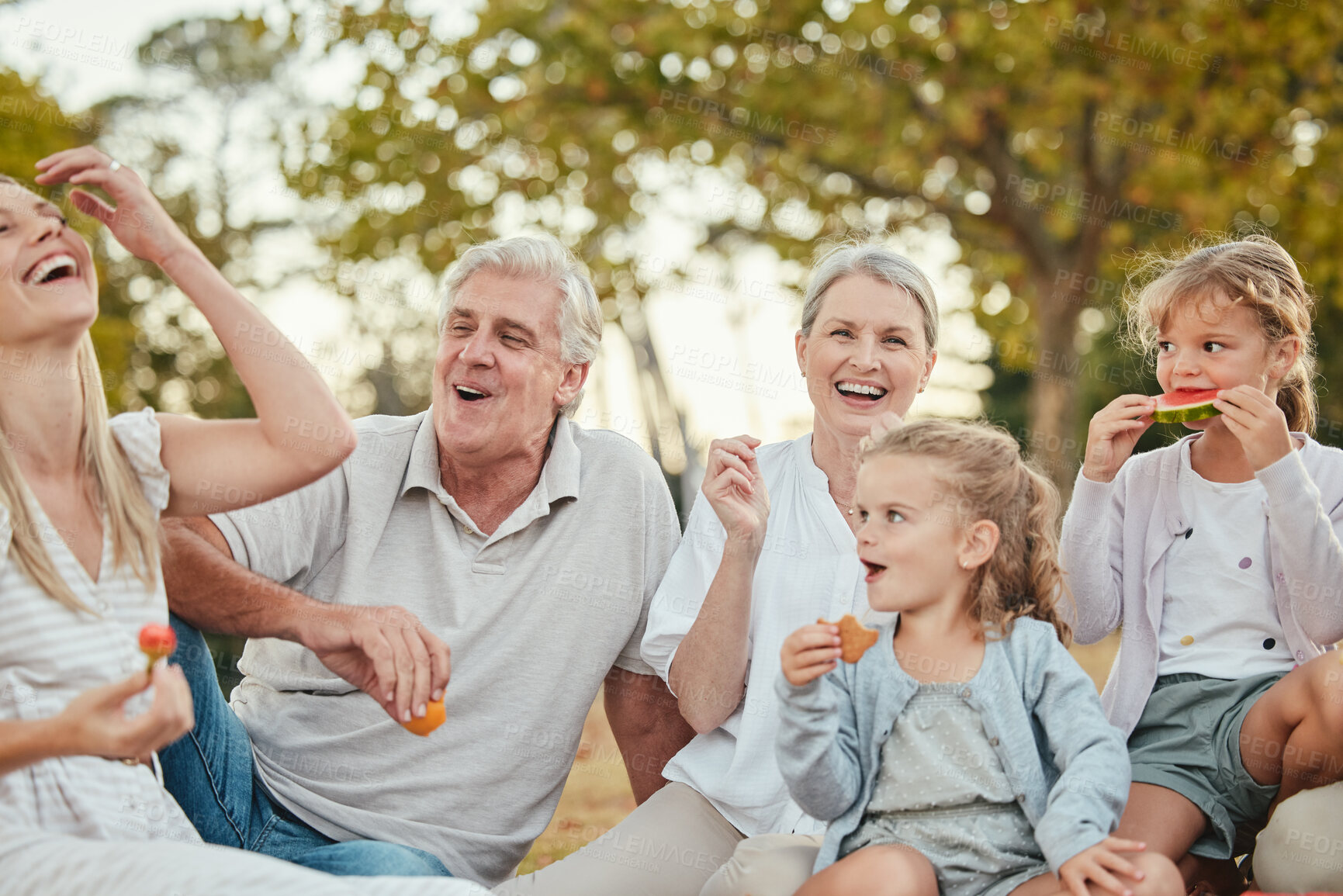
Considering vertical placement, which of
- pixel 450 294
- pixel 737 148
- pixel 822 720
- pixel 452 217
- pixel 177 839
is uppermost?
pixel 737 148

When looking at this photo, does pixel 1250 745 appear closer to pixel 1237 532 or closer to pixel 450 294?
pixel 1237 532

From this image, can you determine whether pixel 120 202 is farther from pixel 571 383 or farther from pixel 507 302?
pixel 571 383

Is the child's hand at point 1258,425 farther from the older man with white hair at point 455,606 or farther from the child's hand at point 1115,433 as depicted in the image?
the older man with white hair at point 455,606

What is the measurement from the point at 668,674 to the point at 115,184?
78.0 inches

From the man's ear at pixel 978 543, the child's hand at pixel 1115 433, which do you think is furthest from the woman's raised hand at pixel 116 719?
the child's hand at pixel 1115 433

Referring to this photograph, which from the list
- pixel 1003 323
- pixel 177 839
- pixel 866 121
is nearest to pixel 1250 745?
pixel 177 839

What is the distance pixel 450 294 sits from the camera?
4.10 meters

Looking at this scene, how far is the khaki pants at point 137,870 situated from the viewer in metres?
2.26

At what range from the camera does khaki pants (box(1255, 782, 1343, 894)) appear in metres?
2.93

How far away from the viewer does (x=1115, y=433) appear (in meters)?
3.40

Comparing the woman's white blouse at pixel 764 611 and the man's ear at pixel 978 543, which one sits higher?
the man's ear at pixel 978 543

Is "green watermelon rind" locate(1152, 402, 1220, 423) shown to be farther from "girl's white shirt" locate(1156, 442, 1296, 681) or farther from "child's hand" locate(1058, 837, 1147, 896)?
"child's hand" locate(1058, 837, 1147, 896)

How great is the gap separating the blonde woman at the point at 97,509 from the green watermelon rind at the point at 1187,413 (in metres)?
2.24

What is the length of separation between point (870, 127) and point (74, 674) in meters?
11.2
